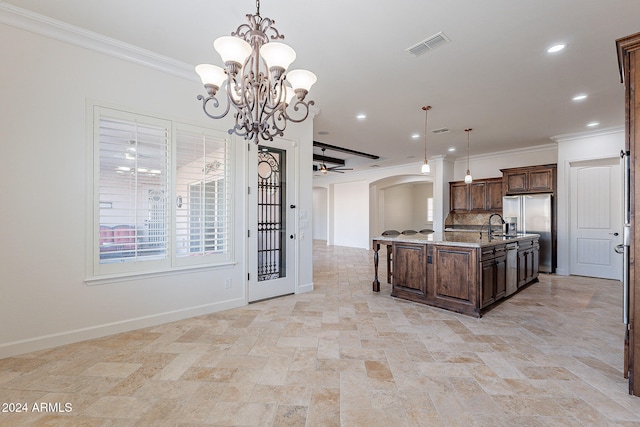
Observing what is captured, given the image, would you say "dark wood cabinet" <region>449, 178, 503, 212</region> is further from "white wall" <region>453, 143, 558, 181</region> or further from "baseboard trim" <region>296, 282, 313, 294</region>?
"baseboard trim" <region>296, 282, 313, 294</region>

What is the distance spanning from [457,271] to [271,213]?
2652mm

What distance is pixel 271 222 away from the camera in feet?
13.7

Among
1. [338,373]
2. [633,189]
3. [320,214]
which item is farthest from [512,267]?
[320,214]

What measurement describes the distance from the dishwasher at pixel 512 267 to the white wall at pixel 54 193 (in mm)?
4652

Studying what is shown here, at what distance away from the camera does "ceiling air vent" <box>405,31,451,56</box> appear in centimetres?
269

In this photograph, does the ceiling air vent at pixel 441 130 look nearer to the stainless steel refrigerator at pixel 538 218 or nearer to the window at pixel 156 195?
the stainless steel refrigerator at pixel 538 218

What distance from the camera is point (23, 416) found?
1741mm

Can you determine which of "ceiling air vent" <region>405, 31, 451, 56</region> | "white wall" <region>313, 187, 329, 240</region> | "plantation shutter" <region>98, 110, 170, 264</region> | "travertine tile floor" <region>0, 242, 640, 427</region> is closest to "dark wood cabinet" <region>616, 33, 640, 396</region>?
"travertine tile floor" <region>0, 242, 640, 427</region>

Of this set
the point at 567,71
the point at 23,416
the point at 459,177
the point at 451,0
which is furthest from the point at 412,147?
the point at 23,416

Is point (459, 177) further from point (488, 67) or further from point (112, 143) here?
point (112, 143)

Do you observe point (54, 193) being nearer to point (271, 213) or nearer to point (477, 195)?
point (271, 213)

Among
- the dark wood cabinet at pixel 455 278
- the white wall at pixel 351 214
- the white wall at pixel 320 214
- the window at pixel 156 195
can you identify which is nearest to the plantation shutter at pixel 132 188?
the window at pixel 156 195

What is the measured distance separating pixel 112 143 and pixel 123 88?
1.98ft

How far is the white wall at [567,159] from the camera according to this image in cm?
563
